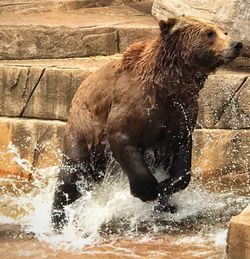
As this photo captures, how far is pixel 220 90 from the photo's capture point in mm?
8273

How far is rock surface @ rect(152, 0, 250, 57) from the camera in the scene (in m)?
8.50

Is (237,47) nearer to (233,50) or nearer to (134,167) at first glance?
(233,50)

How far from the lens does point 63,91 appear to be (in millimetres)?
8766

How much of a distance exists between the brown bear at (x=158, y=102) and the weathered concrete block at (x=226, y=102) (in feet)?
5.47

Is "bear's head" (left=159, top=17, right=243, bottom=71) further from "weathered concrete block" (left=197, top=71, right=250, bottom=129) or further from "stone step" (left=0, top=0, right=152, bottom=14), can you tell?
"stone step" (left=0, top=0, right=152, bottom=14)

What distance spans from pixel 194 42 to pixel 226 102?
1.94 m

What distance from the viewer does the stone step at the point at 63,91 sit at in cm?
823

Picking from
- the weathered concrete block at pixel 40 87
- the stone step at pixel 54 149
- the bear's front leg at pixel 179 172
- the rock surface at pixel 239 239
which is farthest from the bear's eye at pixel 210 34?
the weathered concrete block at pixel 40 87

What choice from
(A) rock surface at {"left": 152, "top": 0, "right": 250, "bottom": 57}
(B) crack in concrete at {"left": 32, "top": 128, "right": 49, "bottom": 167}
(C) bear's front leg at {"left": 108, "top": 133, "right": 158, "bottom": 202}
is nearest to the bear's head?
(C) bear's front leg at {"left": 108, "top": 133, "right": 158, "bottom": 202}

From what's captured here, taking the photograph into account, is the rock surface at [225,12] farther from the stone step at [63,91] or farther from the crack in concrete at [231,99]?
the crack in concrete at [231,99]

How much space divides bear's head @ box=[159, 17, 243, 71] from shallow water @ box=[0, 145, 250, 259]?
3.91 feet

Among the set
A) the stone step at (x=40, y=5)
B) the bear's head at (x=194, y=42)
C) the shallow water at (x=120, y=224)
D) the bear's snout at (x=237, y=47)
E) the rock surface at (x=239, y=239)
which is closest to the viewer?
the rock surface at (x=239, y=239)

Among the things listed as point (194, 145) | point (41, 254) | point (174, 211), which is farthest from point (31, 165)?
point (41, 254)

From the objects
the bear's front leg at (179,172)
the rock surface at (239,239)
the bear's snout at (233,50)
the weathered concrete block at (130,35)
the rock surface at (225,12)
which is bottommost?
the weathered concrete block at (130,35)
